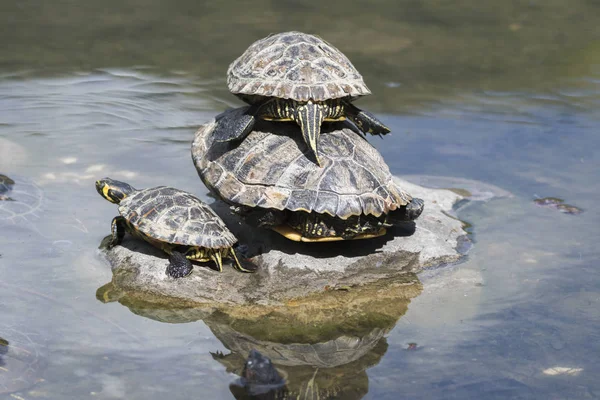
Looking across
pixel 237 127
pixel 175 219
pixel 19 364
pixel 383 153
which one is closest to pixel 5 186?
pixel 175 219

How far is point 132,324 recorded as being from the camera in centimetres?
522

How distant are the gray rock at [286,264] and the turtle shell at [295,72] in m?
1.29

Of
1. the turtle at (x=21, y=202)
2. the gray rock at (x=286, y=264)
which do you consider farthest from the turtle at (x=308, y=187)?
the turtle at (x=21, y=202)

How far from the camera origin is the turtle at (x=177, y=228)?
5723mm

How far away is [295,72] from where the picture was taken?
19.8 feet

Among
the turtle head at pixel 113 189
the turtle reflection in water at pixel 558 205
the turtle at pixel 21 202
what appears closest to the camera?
the turtle head at pixel 113 189

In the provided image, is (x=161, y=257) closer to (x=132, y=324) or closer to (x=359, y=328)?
(x=132, y=324)

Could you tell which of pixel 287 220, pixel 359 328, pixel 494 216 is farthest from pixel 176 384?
pixel 494 216

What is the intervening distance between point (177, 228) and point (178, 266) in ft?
0.99

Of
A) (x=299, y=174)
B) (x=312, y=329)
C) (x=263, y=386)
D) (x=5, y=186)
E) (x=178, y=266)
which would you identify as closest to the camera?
(x=263, y=386)

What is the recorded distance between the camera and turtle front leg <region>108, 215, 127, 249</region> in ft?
19.9

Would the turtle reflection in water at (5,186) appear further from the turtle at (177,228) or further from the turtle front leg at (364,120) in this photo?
the turtle front leg at (364,120)

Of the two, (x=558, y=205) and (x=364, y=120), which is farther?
(x=558, y=205)

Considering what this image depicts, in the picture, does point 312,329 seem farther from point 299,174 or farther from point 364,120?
point 364,120
